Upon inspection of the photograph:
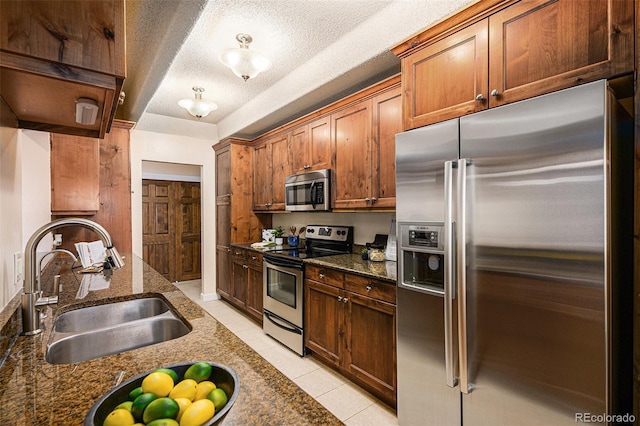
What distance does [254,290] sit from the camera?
146 inches

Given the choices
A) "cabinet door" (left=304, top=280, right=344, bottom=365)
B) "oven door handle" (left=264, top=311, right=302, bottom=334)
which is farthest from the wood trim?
"oven door handle" (left=264, top=311, right=302, bottom=334)

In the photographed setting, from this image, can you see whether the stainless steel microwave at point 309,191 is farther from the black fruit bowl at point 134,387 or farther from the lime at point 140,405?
the lime at point 140,405

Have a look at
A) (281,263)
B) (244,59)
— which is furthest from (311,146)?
(281,263)

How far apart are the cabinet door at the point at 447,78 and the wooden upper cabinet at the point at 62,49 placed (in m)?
1.53

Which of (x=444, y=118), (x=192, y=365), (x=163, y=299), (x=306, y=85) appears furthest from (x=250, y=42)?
(x=192, y=365)

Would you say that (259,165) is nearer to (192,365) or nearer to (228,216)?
(228,216)

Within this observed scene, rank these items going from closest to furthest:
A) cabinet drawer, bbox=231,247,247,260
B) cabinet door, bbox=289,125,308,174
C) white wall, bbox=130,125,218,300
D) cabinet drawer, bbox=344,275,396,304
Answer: cabinet drawer, bbox=344,275,396,304 → cabinet door, bbox=289,125,308,174 → cabinet drawer, bbox=231,247,247,260 → white wall, bbox=130,125,218,300

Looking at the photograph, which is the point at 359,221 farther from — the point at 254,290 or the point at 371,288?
A: the point at 254,290

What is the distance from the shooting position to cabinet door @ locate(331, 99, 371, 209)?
261 cm

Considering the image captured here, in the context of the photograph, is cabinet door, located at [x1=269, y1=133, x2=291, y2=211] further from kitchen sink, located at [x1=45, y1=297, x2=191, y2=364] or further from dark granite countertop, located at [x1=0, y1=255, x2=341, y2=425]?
dark granite countertop, located at [x1=0, y1=255, x2=341, y2=425]

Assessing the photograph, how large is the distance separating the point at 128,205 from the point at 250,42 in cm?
236

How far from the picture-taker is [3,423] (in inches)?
24.6

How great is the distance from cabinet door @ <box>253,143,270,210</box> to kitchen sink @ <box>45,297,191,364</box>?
102 inches

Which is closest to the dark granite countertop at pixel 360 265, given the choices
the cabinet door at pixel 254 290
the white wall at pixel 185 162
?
the cabinet door at pixel 254 290
